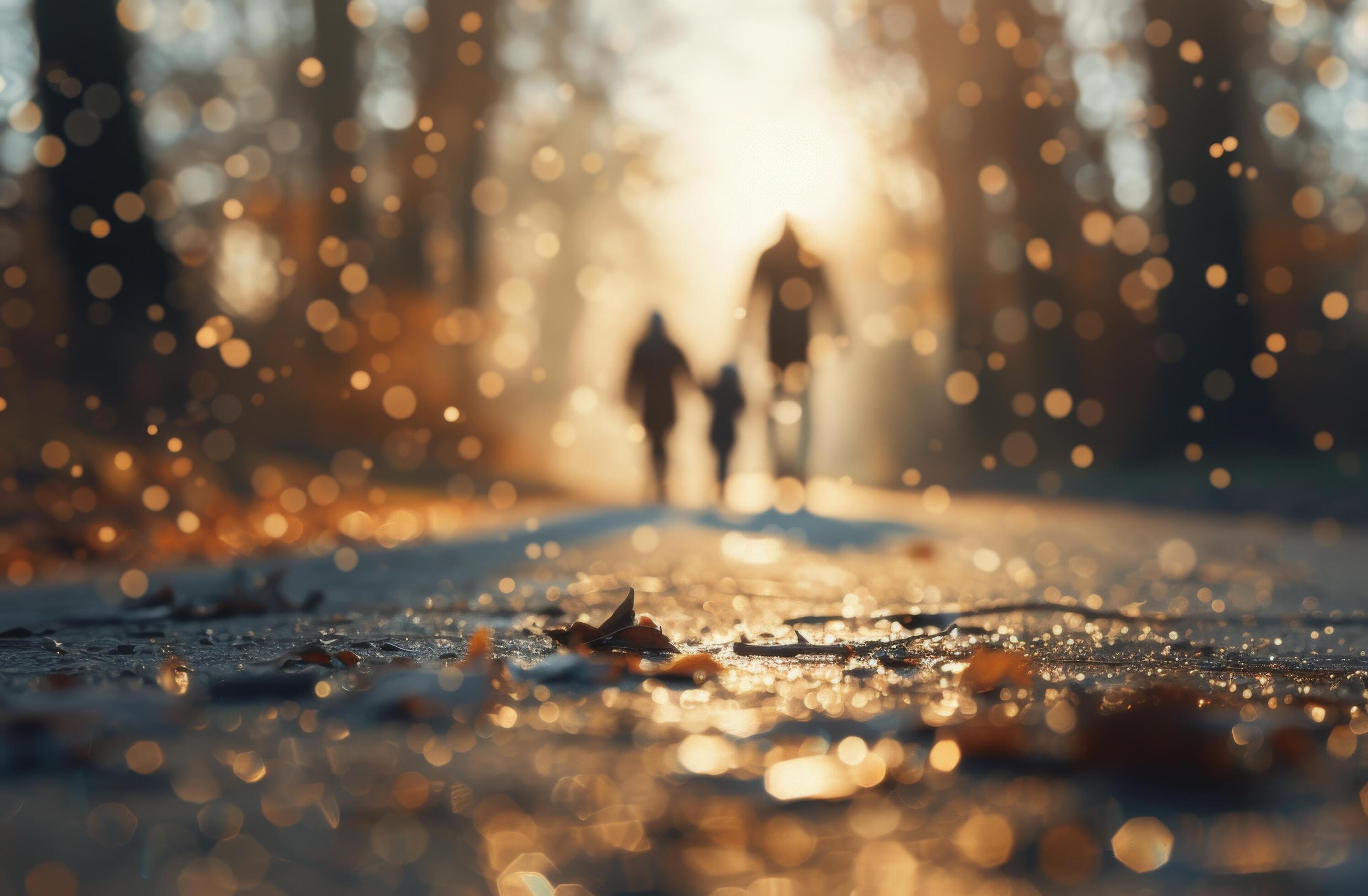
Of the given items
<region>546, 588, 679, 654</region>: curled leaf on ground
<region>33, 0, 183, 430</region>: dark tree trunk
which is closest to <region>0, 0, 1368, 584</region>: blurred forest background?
<region>33, 0, 183, 430</region>: dark tree trunk

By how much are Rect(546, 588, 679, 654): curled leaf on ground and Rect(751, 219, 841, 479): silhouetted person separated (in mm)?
7916

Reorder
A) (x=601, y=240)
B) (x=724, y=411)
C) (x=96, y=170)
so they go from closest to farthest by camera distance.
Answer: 1. (x=96, y=170)
2. (x=724, y=411)
3. (x=601, y=240)

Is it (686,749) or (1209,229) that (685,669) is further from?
(1209,229)

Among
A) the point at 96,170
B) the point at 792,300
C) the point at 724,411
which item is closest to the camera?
the point at 96,170

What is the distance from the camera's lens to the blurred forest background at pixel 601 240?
978cm

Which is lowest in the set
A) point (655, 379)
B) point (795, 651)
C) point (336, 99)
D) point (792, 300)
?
point (795, 651)

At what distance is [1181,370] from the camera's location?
17.2 metres

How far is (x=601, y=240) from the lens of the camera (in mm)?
33938

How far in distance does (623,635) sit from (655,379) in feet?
28.8

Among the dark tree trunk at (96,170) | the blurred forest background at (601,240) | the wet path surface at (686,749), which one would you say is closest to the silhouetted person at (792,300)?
the blurred forest background at (601,240)

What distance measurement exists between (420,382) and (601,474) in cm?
419

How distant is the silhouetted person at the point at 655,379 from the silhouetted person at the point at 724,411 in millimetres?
305

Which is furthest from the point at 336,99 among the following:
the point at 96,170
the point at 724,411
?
the point at 724,411

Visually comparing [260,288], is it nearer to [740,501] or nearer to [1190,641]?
[740,501]
